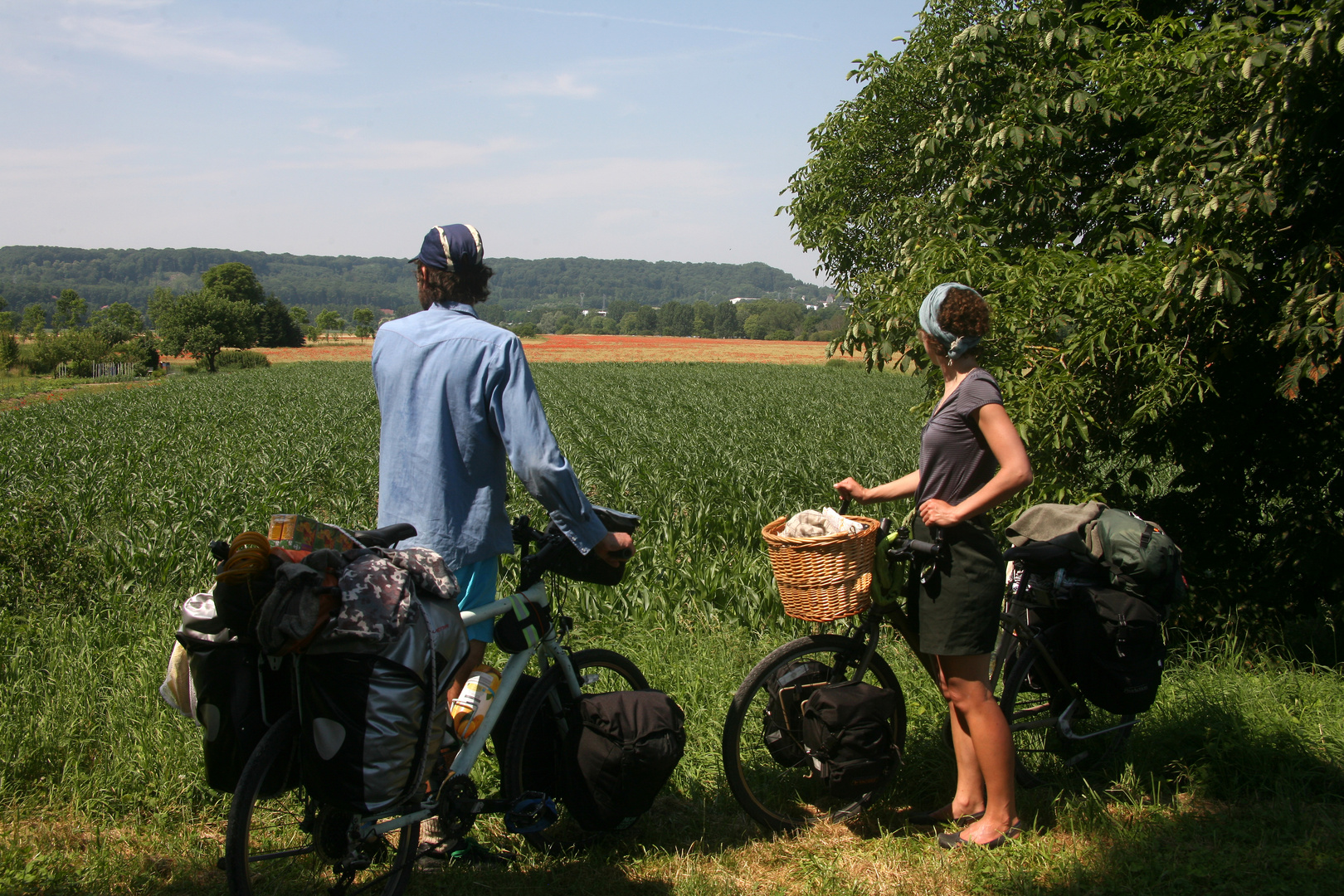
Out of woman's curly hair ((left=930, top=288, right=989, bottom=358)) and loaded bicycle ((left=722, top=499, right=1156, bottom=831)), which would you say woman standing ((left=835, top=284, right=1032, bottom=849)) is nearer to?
woman's curly hair ((left=930, top=288, right=989, bottom=358))

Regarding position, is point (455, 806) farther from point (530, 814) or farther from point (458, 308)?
point (458, 308)

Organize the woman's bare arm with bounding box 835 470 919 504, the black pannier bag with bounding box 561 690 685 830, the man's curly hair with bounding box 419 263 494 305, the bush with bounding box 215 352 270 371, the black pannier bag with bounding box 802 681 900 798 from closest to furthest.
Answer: the man's curly hair with bounding box 419 263 494 305
the black pannier bag with bounding box 561 690 685 830
the black pannier bag with bounding box 802 681 900 798
the woman's bare arm with bounding box 835 470 919 504
the bush with bounding box 215 352 270 371

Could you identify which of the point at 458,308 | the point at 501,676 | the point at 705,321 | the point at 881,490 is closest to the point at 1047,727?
the point at 881,490

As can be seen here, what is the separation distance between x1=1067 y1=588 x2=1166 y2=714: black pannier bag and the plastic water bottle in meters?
2.13

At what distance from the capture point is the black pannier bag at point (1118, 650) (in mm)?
3025

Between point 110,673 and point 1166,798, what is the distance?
4.81 meters

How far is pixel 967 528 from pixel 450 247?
1.88 metres

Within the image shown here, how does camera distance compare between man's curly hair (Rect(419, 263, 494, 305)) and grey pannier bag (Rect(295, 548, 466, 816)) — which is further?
man's curly hair (Rect(419, 263, 494, 305))

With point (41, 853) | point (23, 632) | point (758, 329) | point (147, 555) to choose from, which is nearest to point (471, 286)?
point (41, 853)

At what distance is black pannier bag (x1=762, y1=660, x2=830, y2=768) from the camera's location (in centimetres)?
292

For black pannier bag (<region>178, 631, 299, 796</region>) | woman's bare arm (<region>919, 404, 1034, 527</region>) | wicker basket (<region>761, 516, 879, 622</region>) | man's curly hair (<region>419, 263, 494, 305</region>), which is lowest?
black pannier bag (<region>178, 631, 299, 796</region>)

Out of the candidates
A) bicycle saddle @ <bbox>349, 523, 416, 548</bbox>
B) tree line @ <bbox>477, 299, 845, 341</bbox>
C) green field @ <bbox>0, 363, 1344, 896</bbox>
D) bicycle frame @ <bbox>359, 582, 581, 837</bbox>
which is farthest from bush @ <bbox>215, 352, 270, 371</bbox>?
bicycle saddle @ <bbox>349, 523, 416, 548</bbox>

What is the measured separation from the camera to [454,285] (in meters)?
2.59

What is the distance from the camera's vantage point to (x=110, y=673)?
4.16 metres
